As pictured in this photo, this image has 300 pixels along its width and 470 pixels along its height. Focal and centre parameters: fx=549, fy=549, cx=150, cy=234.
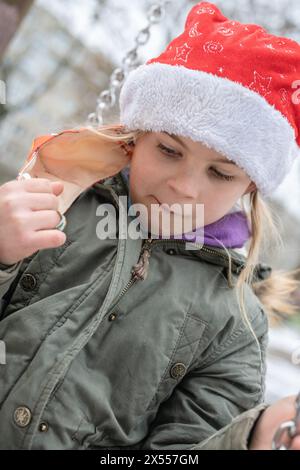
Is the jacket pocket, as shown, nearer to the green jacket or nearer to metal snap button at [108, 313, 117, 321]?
the green jacket

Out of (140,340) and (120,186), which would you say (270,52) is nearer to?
(120,186)

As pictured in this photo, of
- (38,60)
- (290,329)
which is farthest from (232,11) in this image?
(38,60)

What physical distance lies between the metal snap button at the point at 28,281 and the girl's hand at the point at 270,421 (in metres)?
0.43

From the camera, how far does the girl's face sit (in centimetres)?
89

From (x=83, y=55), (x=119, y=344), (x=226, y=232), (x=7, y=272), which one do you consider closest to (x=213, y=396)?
(x=119, y=344)

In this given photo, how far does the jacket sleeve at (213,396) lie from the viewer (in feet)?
3.09

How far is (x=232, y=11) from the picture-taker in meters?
4.51

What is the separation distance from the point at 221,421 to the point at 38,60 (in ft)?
23.9

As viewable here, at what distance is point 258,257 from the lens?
1135 millimetres

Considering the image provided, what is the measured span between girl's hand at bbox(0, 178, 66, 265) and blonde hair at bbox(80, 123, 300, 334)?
229 mm

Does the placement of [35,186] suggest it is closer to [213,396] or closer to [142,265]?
[142,265]

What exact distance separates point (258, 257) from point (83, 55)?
6081 mm

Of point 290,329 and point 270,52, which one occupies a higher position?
point 270,52

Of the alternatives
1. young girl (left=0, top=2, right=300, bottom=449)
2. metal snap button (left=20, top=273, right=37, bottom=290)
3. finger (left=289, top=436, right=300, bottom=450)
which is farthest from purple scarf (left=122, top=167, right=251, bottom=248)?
finger (left=289, top=436, right=300, bottom=450)
